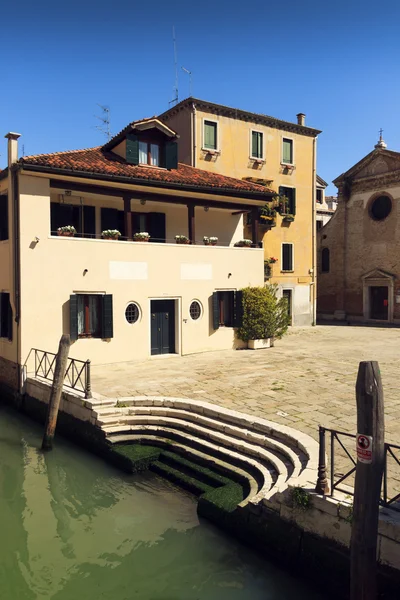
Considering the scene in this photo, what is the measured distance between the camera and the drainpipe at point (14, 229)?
45.8 ft

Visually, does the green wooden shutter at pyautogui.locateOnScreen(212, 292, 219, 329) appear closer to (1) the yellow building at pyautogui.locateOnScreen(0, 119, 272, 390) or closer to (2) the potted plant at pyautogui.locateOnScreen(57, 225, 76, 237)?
(1) the yellow building at pyautogui.locateOnScreen(0, 119, 272, 390)

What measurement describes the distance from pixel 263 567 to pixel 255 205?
14.7 m

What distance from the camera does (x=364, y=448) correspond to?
498cm

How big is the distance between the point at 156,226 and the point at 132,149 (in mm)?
2837

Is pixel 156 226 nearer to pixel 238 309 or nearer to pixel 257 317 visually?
pixel 238 309

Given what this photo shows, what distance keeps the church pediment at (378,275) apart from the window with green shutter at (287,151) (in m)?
8.92

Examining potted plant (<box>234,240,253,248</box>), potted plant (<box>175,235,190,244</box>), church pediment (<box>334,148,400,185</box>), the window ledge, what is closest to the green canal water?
potted plant (<box>175,235,190,244</box>)

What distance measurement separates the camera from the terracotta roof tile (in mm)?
14453

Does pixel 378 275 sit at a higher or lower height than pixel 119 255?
lower

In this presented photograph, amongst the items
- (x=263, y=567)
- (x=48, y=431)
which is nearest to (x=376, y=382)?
(x=263, y=567)

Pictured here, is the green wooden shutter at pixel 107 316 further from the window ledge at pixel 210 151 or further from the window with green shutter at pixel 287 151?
the window with green shutter at pixel 287 151

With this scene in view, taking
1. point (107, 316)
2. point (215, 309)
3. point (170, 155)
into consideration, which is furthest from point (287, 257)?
point (107, 316)

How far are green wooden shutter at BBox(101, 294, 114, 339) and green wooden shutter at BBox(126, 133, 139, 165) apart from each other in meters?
5.19

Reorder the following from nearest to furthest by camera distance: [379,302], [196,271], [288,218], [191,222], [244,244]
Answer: [196,271] → [191,222] → [244,244] → [288,218] → [379,302]
